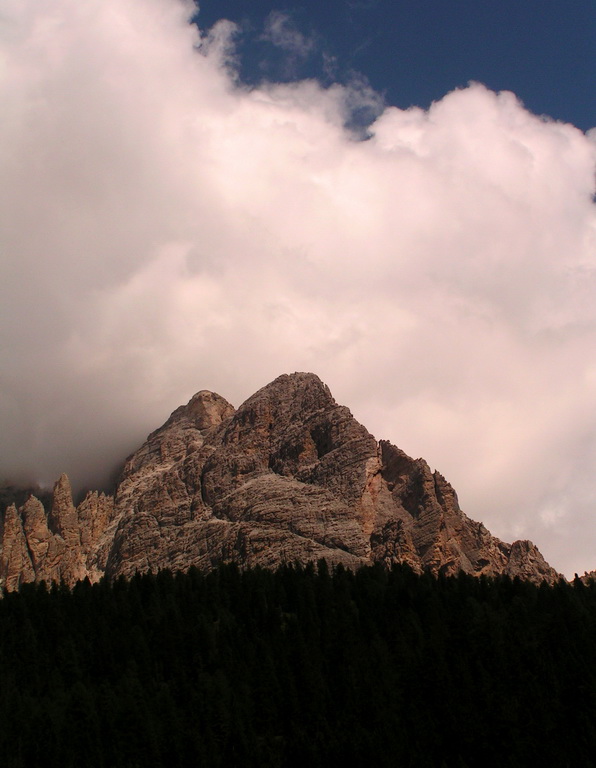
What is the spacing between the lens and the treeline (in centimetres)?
13488

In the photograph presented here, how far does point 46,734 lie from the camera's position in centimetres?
13538

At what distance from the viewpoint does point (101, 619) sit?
610 feet

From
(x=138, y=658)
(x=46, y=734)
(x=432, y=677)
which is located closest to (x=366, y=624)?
(x=432, y=677)

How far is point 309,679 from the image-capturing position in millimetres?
153250

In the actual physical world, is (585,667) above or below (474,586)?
below

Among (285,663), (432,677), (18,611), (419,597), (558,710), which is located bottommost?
(558,710)

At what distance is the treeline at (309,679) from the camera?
443 ft

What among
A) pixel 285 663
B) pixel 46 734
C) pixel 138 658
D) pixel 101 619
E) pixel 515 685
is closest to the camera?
pixel 46 734

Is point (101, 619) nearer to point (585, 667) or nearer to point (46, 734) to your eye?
point (46, 734)

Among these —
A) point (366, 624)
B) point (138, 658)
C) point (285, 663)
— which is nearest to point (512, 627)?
point (366, 624)

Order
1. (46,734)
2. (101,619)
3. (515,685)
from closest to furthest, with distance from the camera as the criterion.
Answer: (46,734)
(515,685)
(101,619)

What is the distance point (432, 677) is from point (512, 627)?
21764 millimetres

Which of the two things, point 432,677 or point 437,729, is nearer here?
point 437,729

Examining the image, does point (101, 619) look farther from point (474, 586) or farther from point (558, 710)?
point (558, 710)
